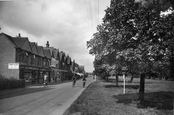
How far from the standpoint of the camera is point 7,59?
28.0 m

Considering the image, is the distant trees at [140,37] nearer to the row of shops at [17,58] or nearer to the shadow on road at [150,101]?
the shadow on road at [150,101]

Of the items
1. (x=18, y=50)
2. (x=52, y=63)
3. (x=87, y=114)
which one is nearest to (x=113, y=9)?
(x=87, y=114)

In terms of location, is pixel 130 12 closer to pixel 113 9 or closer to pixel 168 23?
pixel 113 9

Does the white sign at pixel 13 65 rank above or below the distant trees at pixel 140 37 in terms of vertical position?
below

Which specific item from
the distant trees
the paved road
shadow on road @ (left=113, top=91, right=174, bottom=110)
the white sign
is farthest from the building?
Answer: the distant trees

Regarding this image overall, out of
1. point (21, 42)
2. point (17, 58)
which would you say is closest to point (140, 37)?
point (17, 58)

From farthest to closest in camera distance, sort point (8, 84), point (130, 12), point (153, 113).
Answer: point (8, 84)
point (130, 12)
point (153, 113)

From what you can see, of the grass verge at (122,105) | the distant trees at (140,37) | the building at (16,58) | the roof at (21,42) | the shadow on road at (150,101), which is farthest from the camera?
the roof at (21,42)

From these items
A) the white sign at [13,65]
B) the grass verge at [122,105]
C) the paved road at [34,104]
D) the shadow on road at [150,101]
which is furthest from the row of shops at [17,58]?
the shadow on road at [150,101]

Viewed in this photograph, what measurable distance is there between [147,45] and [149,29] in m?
0.84

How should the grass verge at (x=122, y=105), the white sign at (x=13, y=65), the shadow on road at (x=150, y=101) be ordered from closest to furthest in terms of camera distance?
the grass verge at (x=122, y=105) → the shadow on road at (x=150, y=101) → the white sign at (x=13, y=65)

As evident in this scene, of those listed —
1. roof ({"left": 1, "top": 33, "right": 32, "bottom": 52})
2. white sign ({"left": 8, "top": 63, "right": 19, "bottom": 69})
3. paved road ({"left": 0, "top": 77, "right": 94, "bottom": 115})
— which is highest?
roof ({"left": 1, "top": 33, "right": 32, "bottom": 52})

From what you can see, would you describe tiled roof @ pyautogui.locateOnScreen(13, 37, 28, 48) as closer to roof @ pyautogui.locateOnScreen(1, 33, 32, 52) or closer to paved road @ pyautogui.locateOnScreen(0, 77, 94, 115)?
roof @ pyautogui.locateOnScreen(1, 33, 32, 52)

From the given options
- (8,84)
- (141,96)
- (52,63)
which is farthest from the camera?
(52,63)
